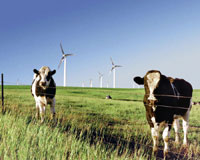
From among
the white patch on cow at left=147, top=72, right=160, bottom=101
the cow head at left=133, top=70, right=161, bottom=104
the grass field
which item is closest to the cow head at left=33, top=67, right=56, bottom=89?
the grass field

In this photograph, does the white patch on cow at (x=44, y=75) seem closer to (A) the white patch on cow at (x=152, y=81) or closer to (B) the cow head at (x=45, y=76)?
(B) the cow head at (x=45, y=76)

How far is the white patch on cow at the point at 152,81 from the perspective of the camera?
4.95 meters

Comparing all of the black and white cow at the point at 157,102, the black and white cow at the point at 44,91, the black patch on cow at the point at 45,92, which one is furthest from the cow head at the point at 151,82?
the black patch on cow at the point at 45,92

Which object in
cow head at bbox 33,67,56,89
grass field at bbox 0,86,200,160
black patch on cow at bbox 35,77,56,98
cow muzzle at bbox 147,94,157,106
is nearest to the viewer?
grass field at bbox 0,86,200,160

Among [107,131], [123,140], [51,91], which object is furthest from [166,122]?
[51,91]

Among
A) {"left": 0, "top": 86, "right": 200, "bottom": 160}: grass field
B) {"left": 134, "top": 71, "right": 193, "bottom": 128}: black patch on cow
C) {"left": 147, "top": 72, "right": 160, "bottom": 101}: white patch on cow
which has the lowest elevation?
{"left": 0, "top": 86, "right": 200, "bottom": 160}: grass field

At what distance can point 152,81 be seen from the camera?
512 cm

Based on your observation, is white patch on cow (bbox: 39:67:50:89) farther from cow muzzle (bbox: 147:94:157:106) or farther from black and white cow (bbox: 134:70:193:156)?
cow muzzle (bbox: 147:94:157:106)

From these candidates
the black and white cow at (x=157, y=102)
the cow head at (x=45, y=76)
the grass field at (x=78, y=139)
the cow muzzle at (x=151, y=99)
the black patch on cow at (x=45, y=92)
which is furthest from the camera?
the black patch on cow at (x=45, y=92)

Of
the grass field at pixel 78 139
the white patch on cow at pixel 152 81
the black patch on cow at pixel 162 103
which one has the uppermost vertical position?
the white patch on cow at pixel 152 81

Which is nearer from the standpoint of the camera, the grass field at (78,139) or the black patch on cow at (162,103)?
the grass field at (78,139)

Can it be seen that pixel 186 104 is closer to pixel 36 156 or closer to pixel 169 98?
pixel 169 98

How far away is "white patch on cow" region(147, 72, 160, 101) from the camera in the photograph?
4.95 metres

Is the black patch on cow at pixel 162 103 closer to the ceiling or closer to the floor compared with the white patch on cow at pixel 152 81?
closer to the floor
